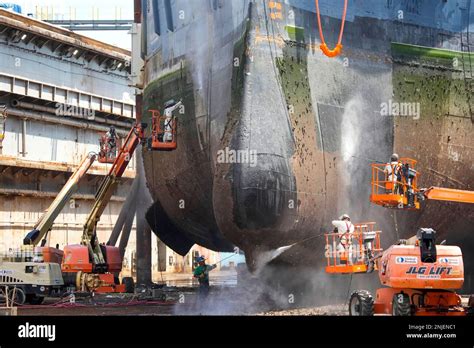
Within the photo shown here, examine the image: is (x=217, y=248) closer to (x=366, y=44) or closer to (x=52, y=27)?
(x=366, y=44)

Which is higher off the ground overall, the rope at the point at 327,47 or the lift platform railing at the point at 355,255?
the rope at the point at 327,47

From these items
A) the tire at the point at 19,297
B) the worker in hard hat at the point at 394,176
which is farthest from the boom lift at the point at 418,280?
the tire at the point at 19,297

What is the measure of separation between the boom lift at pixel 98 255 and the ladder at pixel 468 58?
854 centimetres

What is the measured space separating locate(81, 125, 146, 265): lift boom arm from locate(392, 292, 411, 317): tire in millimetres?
11358

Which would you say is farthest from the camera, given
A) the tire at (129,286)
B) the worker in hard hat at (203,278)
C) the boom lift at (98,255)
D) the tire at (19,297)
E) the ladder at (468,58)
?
the tire at (129,286)

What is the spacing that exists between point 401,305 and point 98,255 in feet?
39.5

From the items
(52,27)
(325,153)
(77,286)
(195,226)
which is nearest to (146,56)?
(195,226)

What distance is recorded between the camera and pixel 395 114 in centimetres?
2052

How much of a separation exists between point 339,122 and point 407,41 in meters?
2.74

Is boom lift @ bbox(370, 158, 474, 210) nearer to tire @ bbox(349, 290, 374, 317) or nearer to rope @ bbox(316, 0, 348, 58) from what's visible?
tire @ bbox(349, 290, 374, 317)

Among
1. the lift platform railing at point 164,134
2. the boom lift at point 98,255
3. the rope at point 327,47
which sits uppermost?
the rope at point 327,47

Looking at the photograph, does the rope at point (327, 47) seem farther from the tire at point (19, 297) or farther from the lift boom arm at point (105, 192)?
the tire at point (19, 297)

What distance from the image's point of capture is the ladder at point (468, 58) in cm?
2164

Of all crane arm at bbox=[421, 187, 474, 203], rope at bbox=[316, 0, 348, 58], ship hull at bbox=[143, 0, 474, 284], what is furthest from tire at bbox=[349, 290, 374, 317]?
rope at bbox=[316, 0, 348, 58]
